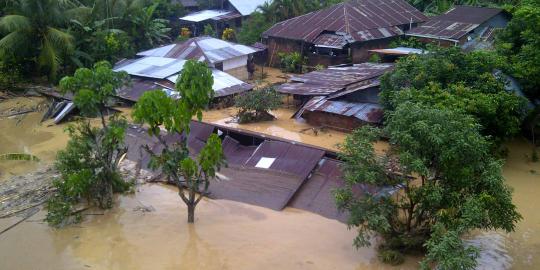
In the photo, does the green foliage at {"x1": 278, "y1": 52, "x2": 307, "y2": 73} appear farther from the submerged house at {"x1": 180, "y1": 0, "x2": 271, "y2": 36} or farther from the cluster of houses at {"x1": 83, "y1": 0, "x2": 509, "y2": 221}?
the submerged house at {"x1": 180, "y1": 0, "x2": 271, "y2": 36}

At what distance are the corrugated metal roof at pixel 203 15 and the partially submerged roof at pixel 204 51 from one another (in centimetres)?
705

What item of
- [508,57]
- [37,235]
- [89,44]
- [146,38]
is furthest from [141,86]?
[508,57]

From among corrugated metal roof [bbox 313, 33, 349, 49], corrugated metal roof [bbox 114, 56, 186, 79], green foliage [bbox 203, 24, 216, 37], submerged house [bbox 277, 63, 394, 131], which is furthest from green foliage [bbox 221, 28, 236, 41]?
submerged house [bbox 277, 63, 394, 131]

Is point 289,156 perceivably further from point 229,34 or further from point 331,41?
point 229,34

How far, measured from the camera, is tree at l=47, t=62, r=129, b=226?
1100 centimetres

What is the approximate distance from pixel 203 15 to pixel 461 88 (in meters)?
20.6

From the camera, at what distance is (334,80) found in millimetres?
19141

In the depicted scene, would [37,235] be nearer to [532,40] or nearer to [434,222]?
[434,222]

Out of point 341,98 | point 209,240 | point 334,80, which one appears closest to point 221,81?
point 334,80

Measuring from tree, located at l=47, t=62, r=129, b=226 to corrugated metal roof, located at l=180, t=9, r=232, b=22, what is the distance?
61.9ft

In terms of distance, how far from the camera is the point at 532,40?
15.0 m

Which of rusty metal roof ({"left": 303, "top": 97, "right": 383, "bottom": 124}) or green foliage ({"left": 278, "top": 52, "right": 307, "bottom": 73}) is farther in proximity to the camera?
green foliage ({"left": 278, "top": 52, "right": 307, "bottom": 73})

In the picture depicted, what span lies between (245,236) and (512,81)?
957cm

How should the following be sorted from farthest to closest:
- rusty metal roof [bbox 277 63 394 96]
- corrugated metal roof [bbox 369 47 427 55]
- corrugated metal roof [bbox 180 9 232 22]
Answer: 1. corrugated metal roof [bbox 180 9 232 22]
2. corrugated metal roof [bbox 369 47 427 55]
3. rusty metal roof [bbox 277 63 394 96]
